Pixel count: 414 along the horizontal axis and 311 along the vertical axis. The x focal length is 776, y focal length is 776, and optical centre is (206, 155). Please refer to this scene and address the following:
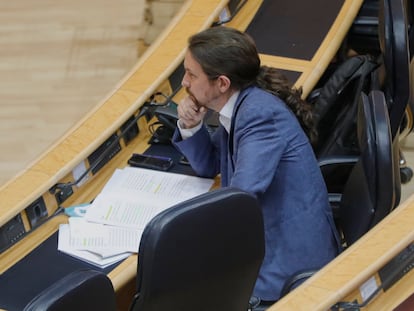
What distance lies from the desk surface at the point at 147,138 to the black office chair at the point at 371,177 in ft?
0.20

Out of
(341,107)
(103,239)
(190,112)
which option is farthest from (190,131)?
(341,107)

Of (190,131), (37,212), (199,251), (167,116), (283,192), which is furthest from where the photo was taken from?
(167,116)

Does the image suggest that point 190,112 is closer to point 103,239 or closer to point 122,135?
point 122,135

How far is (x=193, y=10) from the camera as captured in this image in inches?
129

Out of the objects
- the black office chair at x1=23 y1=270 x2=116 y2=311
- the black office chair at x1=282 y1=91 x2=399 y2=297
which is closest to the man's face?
the black office chair at x1=282 y1=91 x2=399 y2=297

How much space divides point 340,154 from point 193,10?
3.16 feet

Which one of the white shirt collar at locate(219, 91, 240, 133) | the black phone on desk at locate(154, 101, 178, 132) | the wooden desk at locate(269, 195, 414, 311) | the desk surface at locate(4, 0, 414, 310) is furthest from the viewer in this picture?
the black phone on desk at locate(154, 101, 178, 132)

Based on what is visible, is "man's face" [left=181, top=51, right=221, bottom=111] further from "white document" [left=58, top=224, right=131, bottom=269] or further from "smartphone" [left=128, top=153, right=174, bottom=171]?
"white document" [left=58, top=224, right=131, bottom=269]

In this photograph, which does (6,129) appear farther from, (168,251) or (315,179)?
(168,251)

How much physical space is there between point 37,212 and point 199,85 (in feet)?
2.03

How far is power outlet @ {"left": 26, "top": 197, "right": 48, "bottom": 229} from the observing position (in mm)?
2309

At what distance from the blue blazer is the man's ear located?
49 millimetres

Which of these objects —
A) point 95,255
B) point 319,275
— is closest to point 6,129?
point 95,255

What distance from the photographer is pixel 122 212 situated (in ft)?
7.50
